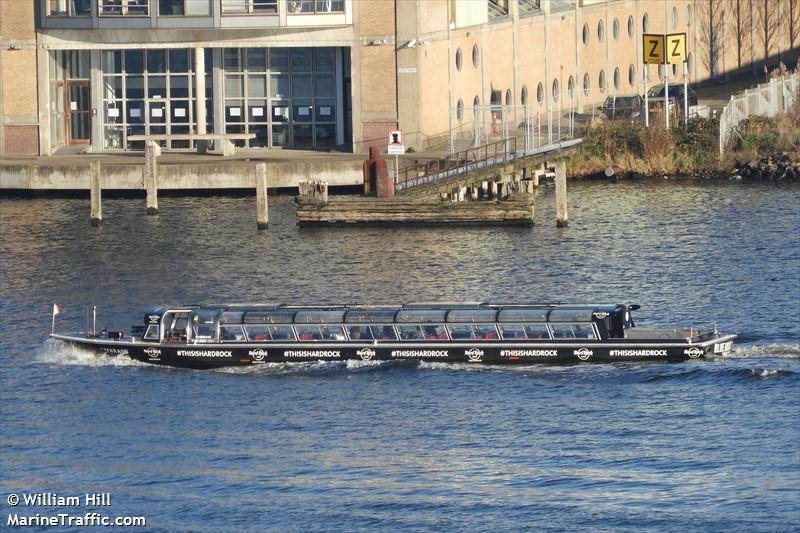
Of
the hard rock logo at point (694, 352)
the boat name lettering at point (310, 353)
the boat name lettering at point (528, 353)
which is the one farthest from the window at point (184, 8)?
the hard rock logo at point (694, 352)

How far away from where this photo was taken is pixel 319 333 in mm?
57250

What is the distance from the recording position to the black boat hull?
5466cm

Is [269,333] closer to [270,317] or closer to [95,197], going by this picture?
[270,317]

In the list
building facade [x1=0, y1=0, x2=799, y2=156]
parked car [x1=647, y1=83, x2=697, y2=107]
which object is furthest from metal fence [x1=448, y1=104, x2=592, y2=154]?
parked car [x1=647, y1=83, x2=697, y2=107]

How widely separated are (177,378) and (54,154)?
4288 cm

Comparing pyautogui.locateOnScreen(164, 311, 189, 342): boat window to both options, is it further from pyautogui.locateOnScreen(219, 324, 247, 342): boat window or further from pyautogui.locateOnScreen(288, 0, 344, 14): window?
pyautogui.locateOnScreen(288, 0, 344, 14): window

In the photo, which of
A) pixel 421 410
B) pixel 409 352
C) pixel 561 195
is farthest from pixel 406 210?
pixel 421 410

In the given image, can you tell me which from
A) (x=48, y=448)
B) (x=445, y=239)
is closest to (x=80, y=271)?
(x=445, y=239)

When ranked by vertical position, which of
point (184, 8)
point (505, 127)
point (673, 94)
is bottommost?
point (505, 127)

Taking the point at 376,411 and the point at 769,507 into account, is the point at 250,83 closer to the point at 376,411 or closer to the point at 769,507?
the point at 376,411

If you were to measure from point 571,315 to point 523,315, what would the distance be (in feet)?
4.69

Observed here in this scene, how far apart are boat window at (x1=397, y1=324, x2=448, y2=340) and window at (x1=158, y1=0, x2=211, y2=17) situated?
4097 centimetres

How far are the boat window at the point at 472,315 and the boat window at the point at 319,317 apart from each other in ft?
10.9

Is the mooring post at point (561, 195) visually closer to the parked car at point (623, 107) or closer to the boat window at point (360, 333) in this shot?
the parked car at point (623, 107)
